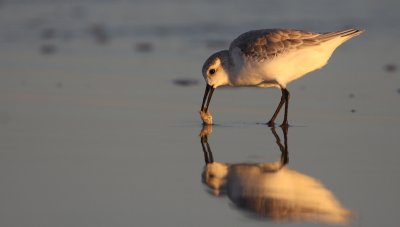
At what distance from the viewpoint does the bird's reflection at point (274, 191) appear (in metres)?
5.48

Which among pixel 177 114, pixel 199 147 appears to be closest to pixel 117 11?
pixel 177 114

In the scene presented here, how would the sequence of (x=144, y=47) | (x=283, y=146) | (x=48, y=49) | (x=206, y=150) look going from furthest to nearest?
(x=144, y=47) < (x=48, y=49) < (x=283, y=146) < (x=206, y=150)

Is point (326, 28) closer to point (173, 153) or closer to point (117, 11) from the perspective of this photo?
point (117, 11)

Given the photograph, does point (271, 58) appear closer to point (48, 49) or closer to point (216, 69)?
point (216, 69)

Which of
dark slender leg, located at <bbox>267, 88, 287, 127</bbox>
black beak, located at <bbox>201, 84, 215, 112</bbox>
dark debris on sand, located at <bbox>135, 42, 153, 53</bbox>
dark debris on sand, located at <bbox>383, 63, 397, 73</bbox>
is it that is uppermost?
black beak, located at <bbox>201, 84, 215, 112</bbox>

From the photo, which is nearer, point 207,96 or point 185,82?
point 207,96

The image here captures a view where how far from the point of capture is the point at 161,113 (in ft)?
27.7

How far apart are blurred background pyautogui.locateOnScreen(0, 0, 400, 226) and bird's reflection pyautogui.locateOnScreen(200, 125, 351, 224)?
0.09 m

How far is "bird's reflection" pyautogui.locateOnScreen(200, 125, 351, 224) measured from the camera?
216 inches

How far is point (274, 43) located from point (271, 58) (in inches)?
5.8

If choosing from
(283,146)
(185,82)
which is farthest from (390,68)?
(283,146)

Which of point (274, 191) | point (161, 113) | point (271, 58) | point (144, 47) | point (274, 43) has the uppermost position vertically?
point (274, 43)

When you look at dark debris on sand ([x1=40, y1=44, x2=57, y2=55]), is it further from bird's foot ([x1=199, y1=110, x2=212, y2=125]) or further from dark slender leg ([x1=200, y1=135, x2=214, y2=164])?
dark slender leg ([x1=200, y1=135, x2=214, y2=164])

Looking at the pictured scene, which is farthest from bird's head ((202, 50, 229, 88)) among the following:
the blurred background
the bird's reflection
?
the bird's reflection
